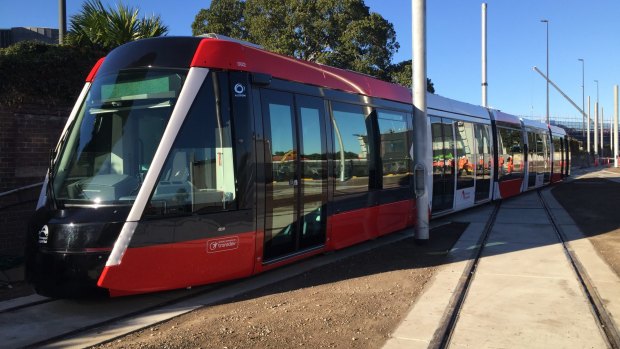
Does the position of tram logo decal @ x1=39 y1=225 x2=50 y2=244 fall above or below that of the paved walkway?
above

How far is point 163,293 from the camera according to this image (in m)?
6.24

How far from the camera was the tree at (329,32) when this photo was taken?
21.5 metres

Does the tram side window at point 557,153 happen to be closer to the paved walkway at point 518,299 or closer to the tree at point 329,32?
the tree at point 329,32

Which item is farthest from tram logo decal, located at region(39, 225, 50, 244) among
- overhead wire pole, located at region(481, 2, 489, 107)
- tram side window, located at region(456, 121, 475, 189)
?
overhead wire pole, located at region(481, 2, 489, 107)

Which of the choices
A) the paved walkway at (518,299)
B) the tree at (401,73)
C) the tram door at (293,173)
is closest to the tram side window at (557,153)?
the tree at (401,73)

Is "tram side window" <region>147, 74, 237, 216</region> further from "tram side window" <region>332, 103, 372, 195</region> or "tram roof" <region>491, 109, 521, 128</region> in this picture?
"tram roof" <region>491, 109, 521, 128</region>

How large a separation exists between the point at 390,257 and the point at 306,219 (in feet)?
6.40

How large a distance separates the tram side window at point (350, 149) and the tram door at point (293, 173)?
39cm

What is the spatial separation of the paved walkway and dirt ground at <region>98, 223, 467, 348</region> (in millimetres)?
277

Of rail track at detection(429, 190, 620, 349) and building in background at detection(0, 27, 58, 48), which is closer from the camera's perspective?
rail track at detection(429, 190, 620, 349)

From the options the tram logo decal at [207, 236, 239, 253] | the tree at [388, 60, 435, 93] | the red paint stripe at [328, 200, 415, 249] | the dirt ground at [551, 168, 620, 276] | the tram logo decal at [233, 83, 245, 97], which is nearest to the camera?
the tram logo decal at [207, 236, 239, 253]

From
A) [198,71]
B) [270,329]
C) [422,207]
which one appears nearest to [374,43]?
[422,207]

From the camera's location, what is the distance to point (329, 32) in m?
21.9

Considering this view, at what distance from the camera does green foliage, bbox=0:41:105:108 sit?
27.8 ft
